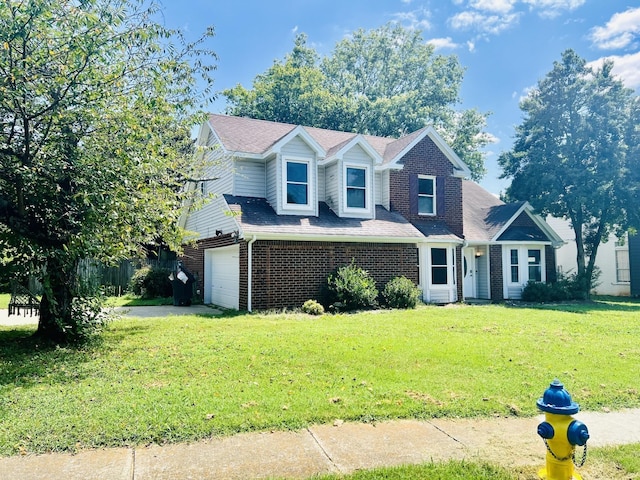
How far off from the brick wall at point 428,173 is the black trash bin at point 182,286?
27.8ft

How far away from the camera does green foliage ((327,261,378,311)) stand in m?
14.9

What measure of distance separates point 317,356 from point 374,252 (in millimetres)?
9139

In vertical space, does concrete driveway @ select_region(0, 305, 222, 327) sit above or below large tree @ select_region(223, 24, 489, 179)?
below

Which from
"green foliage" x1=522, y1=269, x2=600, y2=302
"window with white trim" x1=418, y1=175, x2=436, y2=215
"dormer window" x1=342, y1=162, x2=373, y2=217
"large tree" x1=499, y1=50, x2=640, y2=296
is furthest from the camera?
"large tree" x1=499, y1=50, x2=640, y2=296

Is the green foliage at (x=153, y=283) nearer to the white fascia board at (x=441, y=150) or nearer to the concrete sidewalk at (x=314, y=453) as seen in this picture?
the white fascia board at (x=441, y=150)

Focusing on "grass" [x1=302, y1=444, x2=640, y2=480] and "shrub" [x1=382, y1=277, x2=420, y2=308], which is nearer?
"grass" [x1=302, y1=444, x2=640, y2=480]

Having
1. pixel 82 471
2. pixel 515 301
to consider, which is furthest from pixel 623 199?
pixel 82 471

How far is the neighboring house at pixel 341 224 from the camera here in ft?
49.2

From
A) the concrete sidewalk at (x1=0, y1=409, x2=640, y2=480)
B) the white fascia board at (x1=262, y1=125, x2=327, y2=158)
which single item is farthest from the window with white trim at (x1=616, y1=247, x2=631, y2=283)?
the concrete sidewalk at (x1=0, y1=409, x2=640, y2=480)

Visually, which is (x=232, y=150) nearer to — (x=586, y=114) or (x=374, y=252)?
(x=374, y=252)

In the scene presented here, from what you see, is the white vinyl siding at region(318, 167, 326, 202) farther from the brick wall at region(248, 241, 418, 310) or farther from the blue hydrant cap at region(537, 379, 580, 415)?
the blue hydrant cap at region(537, 379, 580, 415)

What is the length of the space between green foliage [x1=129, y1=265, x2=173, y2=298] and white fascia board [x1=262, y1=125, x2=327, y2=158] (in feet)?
26.3

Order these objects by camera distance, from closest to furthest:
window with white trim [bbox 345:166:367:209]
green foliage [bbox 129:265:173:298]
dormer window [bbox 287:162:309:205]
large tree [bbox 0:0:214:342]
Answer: large tree [bbox 0:0:214:342] → dormer window [bbox 287:162:309:205] → window with white trim [bbox 345:166:367:209] → green foliage [bbox 129:265:173:298]

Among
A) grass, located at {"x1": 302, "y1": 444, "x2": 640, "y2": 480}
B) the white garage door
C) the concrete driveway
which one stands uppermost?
the white garage door
